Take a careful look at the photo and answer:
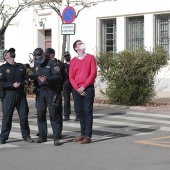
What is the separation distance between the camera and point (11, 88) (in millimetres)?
10359

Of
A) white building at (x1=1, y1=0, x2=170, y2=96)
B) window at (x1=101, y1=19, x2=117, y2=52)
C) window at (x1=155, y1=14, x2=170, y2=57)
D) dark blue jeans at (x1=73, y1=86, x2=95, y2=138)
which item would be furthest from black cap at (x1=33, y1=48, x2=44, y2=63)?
window at (x1=101, y1=19, x2=117, y2=52)

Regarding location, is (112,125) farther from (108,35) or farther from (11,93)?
(108,35)

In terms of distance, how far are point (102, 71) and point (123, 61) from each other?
913mm

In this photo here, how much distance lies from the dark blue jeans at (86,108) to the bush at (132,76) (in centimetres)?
757

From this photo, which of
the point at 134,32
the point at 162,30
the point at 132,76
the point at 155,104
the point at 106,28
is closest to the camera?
the point at 132,76

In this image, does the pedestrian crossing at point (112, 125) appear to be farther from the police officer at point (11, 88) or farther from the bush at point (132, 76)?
the bush at point (132, 76)

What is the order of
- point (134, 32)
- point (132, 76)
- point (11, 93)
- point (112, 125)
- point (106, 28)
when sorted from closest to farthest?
point (11, 93)
point (112, 125)
point (132, 76)
point (134, 32)
point (106, 28)

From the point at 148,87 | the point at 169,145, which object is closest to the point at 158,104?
the point at 148,87

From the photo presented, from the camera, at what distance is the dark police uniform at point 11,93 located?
10.3 m

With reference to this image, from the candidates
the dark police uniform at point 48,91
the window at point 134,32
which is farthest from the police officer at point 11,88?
the window at point 134,32

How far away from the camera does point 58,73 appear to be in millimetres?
10219

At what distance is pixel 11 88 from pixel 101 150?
6.71ft

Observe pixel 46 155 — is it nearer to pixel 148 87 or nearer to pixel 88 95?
pixel 88 95

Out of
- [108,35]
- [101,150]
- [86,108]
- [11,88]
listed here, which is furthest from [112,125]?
[108,35]
